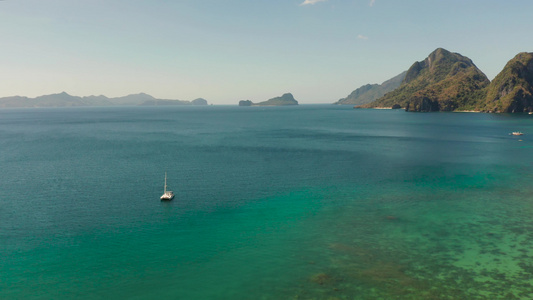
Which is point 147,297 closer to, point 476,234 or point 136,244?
point 136,244

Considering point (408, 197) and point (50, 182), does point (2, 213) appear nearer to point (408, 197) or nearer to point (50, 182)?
point (50, 182)

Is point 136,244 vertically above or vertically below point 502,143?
below

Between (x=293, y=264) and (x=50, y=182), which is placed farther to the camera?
(x=50, y=182)

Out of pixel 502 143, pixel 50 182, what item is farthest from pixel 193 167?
pixel 502 143

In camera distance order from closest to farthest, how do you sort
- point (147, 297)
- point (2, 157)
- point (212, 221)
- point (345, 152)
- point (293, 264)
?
point (147, 297), point (293, 264), point (212, 221), point (2, 157), point (345, 152)

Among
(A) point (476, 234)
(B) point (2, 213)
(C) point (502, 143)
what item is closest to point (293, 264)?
(A) point (476, 234)

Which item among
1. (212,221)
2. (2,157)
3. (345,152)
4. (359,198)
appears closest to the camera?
(212,221)
